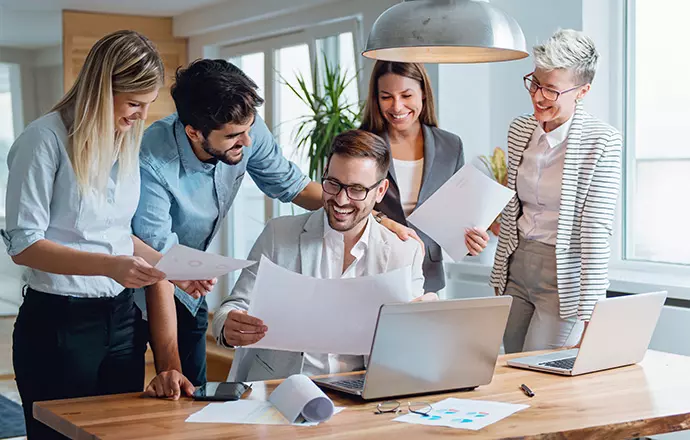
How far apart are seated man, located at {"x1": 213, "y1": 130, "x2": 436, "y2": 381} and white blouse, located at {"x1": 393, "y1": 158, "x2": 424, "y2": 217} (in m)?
0.42

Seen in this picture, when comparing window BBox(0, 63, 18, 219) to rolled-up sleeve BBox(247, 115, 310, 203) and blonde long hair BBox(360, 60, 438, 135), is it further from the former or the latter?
blonde long hair BBox(360, 60, 438, 135)

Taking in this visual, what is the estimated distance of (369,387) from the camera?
6.30 ft

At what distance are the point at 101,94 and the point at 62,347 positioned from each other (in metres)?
0.59

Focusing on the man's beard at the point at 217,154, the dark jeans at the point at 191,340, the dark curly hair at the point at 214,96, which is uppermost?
the dark curly hair at the point at 214,96

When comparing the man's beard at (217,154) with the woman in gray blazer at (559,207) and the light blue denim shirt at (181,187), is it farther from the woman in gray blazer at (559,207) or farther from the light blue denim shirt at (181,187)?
the woman in gray blazer at (559,207)

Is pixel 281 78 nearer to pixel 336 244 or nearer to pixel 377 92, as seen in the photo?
pixel 377 92

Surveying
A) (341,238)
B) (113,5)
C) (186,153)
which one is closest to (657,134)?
(341,238)

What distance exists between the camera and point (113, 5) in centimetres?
622

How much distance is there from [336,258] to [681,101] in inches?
81.8

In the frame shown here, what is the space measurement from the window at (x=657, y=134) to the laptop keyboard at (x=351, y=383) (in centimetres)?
223

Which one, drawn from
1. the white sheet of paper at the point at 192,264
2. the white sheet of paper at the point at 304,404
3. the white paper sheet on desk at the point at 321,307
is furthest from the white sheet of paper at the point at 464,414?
the white sheet of paper at the point at 192,264

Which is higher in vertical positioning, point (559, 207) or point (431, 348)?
point (559, 207)

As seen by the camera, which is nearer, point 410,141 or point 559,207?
point 559,207

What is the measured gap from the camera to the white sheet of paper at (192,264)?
183cm
